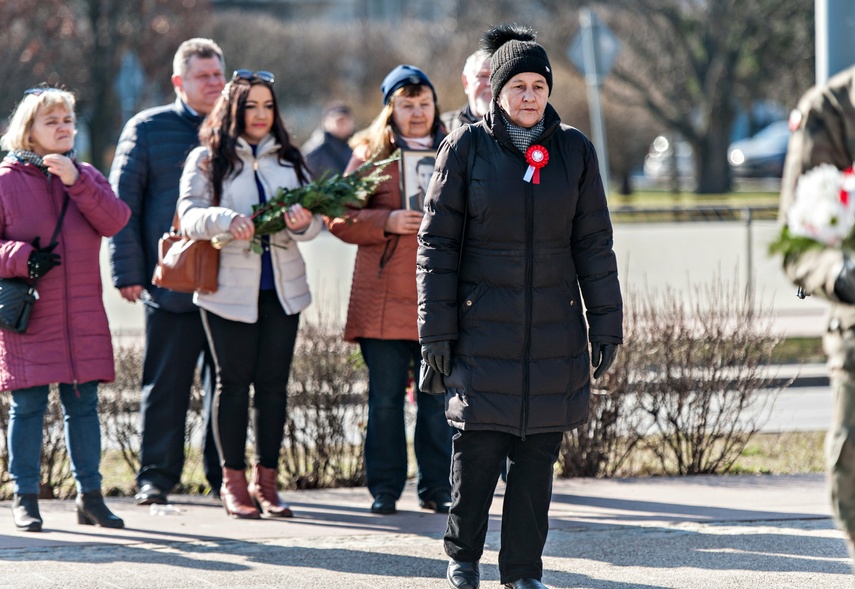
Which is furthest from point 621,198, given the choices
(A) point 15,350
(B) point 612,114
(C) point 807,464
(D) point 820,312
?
(A) point 15,350

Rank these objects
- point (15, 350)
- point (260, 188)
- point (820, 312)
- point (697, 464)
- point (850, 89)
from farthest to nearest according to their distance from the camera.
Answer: point (820, 312), point (697, 464), point (260, 188), point (15, 350), point (850, 89)

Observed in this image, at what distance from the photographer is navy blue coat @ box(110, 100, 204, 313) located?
20.4 feet

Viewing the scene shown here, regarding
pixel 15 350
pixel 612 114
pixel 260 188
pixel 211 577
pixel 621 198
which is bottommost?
pixel 211 577

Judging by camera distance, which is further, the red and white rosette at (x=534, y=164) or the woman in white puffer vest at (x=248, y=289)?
the woman in white puffer vest at (x=248, y=289)

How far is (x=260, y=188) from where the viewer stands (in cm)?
593

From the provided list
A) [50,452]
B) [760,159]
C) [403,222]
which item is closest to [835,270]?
[403,222]

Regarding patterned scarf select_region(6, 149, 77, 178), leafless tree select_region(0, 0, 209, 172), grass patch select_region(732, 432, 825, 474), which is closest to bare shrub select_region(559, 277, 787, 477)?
grass patch select_region(732, 432, 825, 474)

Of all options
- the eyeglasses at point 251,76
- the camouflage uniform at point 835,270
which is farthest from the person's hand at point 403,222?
the camouflage uniform at point 835,270

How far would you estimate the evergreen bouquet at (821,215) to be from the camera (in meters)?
3.14

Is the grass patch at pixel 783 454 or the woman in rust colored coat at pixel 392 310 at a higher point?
the woman in rust colored coat at pixel 392 310

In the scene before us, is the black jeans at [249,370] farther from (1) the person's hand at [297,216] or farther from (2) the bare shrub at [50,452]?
(2) the bare shrub at [50,452]

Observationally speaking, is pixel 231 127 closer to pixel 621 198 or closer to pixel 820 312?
pixel 820 312

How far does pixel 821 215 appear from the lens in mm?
3141

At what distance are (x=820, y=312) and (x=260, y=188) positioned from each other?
937 cm
